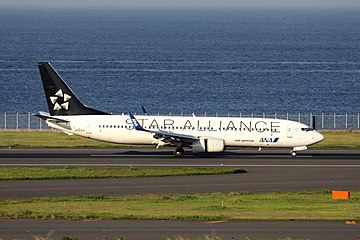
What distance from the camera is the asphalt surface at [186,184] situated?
38750mm

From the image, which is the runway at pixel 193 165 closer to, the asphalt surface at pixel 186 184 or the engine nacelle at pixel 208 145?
the asphalt surface at pixel 186 184

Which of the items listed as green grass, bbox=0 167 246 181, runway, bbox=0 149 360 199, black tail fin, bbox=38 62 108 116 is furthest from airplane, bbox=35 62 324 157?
green grass, bbox=0 167 246 181

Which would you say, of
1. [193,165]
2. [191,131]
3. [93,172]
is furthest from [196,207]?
[191,131]

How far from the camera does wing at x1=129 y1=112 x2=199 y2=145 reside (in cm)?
7006

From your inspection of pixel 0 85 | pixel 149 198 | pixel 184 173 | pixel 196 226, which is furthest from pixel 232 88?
pixel 196 226

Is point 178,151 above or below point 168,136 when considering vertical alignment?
below

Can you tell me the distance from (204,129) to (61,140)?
53.3 ft

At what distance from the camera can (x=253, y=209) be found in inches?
1825

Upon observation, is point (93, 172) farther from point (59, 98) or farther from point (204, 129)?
point (59, 98)

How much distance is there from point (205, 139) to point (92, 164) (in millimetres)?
9510

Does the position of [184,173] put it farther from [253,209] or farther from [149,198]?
[253,209]

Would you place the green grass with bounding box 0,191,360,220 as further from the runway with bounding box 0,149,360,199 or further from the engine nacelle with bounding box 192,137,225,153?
the engine nacelle with bounding box 192,137,225,153

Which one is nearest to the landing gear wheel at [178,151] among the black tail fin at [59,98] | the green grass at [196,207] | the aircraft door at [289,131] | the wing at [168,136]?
the wing at [168,136]

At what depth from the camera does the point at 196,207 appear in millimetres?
47188
